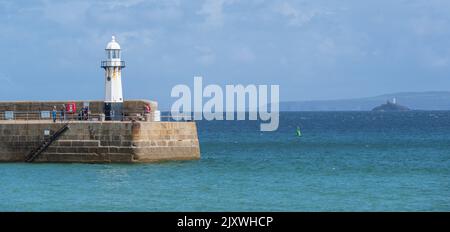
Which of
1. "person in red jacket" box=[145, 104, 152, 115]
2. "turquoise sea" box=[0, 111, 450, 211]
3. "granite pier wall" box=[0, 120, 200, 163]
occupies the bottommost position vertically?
"turquoise sea" box=[0, 111, 450, 211]

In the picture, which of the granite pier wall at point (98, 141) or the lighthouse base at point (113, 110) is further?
the lighthouse base at point (113, 110)

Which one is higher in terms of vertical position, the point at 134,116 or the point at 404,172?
the point at 134,116

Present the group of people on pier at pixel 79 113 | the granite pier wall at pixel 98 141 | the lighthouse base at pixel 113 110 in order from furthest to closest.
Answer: the lighthouse base at pixel 113 110 < the group of people on pier at pixel 79 113 < the granite pier wall at pixel 98 141

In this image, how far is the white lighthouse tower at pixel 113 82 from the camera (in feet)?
141

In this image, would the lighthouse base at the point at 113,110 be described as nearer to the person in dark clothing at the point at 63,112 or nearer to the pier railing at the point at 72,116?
the pier railing at the point at 72,116

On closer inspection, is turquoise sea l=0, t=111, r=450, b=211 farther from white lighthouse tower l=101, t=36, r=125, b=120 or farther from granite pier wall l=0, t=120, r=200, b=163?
white lighthouse tower l=101, t=36, r=125, b=120

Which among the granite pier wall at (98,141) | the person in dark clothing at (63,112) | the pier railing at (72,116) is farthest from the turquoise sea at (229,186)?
the person in dark clothing at (63,112)

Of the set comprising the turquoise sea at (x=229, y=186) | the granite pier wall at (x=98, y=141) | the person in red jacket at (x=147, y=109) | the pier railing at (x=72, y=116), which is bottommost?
the turquoise sea at (x=229, y=186)

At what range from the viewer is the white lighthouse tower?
141ft

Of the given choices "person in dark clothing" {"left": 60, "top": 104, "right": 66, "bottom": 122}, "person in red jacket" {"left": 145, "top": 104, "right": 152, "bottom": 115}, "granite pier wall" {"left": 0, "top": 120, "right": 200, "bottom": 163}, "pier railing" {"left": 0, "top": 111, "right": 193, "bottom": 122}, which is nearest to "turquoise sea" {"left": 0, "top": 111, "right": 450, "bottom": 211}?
"granite pier wall" {"left": 0, "top": 120, "right": 200, "bottom": 163}

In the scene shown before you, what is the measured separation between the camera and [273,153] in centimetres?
5759
